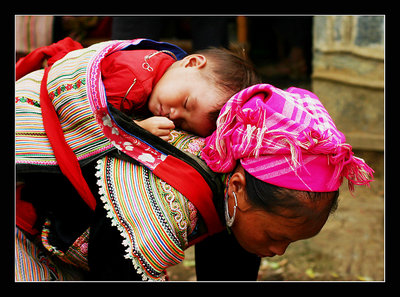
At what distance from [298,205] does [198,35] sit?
2.06 meters

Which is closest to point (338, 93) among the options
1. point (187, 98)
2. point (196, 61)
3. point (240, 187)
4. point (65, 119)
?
point (196, 61)

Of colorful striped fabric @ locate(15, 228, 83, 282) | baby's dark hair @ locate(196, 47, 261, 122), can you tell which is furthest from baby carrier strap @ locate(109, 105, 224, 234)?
colorful striped fabric @ locate(15, 228, 83, 282)

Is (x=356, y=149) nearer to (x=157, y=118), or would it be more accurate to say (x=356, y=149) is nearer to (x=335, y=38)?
(x=335, y=38)

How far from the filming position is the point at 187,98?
1.84 m

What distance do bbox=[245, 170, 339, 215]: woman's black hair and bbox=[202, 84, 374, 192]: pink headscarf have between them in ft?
0.06

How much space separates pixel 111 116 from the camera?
163cm

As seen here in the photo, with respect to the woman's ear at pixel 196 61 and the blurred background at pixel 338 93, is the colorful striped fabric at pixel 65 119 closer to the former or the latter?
the woman's ear at pixel 196 61

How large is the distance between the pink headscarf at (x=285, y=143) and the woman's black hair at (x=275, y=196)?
2 centimetres

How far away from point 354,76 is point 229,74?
9.53 ft

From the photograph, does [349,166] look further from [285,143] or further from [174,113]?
[174,113]

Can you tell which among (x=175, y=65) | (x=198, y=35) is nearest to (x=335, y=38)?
(x=198, y=35)

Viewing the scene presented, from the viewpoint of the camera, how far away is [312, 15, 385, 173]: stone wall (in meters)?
4.23

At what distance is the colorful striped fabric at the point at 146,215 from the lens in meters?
1.54

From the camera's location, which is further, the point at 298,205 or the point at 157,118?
the point at 157,118
